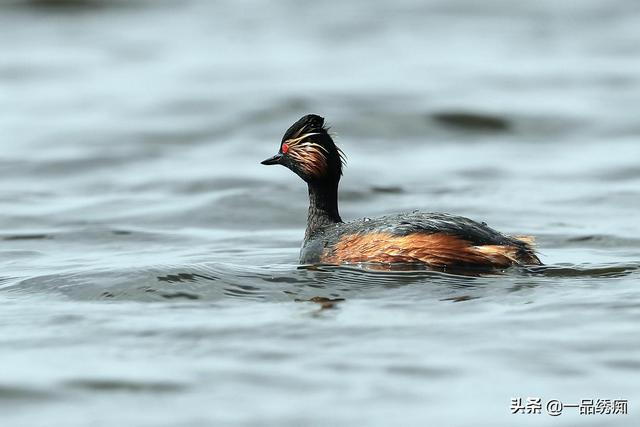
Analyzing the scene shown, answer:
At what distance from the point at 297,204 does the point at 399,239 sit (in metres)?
5.03

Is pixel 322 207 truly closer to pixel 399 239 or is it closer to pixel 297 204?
pixel 399 239

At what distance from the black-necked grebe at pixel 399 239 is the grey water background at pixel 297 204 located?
18 cm

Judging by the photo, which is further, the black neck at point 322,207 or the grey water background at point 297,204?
the black neck at point 322,207

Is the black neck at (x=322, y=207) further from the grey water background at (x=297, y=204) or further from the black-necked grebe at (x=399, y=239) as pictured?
the grey water background at (x=297, y=204)

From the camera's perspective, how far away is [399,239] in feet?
32.9

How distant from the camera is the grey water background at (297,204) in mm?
7430

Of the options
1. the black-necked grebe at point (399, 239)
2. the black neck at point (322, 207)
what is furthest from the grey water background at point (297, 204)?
the black neck at point (322, 207)

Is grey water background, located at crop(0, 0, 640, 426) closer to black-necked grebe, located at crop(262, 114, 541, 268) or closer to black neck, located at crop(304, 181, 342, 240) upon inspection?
black-necked grebe, located at crop(262, 114, 541, 268)

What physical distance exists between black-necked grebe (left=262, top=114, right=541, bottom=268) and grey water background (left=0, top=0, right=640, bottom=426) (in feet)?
0.60

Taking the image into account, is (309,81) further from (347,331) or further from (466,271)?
(347,331)

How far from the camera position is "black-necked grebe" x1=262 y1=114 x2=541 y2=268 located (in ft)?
32.5

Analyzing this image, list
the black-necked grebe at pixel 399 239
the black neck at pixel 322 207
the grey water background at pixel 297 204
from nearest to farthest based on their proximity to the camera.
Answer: the grey water background at pixel 297 204
the black-necked grebe at pixel 399 239
the black neck at pixel 322 207

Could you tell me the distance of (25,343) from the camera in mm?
8422

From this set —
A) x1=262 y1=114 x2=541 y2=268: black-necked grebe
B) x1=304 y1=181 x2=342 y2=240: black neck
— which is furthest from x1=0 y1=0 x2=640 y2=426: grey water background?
x1=304 y1=181 x2=342 y2=240: black neck
